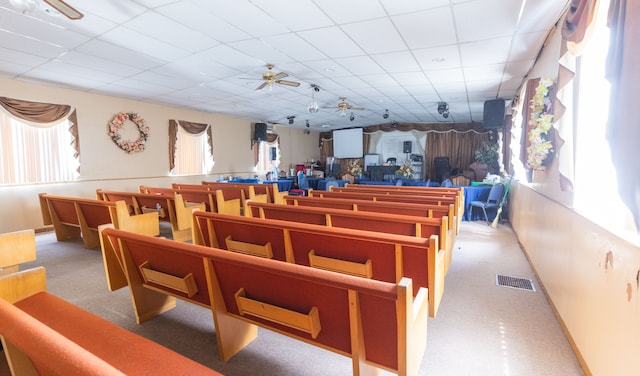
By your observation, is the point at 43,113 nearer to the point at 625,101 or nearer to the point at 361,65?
the point at 361,65

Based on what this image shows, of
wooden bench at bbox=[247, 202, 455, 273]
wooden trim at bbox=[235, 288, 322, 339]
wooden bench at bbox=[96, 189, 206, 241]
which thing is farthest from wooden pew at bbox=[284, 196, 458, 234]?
wooden trim at bbox=[235, 288, 322, 339]

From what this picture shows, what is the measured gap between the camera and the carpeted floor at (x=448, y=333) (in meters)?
Result: 1.74

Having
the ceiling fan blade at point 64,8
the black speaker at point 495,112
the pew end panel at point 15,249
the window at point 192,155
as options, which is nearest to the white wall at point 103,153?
the window at point 192,155

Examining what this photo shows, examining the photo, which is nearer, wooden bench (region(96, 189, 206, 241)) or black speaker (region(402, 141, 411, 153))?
wooden bench (region(96, 189, 206, 241))

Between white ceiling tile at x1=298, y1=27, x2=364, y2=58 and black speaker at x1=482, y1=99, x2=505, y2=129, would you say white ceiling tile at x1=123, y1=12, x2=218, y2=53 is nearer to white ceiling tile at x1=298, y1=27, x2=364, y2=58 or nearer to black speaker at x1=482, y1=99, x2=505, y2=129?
white ceiling tile at x1=298, y1=27, x2=364, y2=58

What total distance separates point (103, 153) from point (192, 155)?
87.0 inches

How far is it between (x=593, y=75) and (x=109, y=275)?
3.74 meters

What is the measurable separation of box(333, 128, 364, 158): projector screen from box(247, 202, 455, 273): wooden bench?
9.57 metres

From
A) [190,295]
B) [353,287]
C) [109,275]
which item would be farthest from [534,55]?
[109,275]

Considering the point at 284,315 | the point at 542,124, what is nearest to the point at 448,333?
the point at 284,315

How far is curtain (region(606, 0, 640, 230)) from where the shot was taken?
1133mm

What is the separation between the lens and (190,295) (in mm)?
1668

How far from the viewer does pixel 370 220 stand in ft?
7.89

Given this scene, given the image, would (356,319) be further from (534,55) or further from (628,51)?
(534,55)
